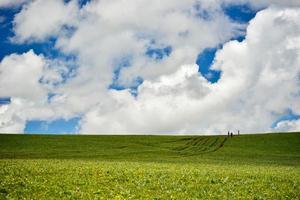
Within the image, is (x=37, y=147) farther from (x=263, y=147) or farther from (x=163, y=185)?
(x=163, y=185)

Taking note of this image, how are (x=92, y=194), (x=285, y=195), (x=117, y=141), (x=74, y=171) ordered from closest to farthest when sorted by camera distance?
(x=92, y=194) → (x=285, y=195) → (x=74, y=171) → (x=117, y=141)

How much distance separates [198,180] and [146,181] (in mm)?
4236

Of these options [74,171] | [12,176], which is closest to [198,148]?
[74,171]

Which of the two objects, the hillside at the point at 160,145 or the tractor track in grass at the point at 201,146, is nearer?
the hillside at the point at 160,145

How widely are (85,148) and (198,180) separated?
54804 mm

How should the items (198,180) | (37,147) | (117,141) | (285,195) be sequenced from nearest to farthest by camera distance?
(285,195) < (198,180) < (37,147) < (117,141)

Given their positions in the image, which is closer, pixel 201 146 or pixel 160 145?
pixel 201 146

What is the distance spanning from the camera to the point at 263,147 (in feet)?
290

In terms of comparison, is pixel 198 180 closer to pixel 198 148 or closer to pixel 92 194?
pixel 92 194

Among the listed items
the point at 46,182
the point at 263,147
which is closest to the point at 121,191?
the point at 46,182

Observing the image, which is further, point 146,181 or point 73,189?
point 146,181

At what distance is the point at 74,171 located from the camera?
100 feet

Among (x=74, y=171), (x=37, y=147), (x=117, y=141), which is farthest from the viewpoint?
(x=117, y=141)

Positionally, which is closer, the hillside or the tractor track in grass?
the hillside
